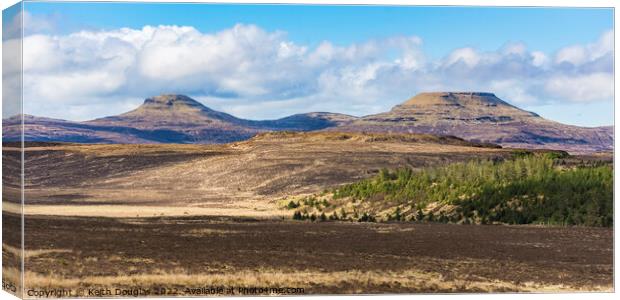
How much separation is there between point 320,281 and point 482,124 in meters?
22.8

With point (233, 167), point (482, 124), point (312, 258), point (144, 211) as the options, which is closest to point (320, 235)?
point (312, 258)

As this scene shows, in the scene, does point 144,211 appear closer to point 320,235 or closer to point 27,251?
point 320,235

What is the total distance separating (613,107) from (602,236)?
2.77m

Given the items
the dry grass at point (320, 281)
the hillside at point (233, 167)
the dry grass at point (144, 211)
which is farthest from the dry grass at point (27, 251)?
the hillside at point (233, 167)

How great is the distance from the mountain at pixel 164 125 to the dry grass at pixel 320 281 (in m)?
3.30

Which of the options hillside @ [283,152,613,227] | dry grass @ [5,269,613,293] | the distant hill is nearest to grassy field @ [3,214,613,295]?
dry grass @ [5,269,613,293]

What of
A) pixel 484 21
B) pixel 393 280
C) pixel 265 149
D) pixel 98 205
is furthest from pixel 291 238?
pixel 265 149

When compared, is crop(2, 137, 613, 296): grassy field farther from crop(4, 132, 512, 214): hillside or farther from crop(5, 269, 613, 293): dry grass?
crop(4, 132, 512, 214): hillside

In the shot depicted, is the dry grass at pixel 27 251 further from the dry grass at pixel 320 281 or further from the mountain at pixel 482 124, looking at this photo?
the mountain at pixel 482 124

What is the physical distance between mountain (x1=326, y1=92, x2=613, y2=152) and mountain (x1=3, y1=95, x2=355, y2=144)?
7.30 feet

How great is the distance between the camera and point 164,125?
214 ft

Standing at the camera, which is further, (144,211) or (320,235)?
(144,211)

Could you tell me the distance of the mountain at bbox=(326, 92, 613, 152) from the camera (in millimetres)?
27891

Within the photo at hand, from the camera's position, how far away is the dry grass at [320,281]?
19125 mm
